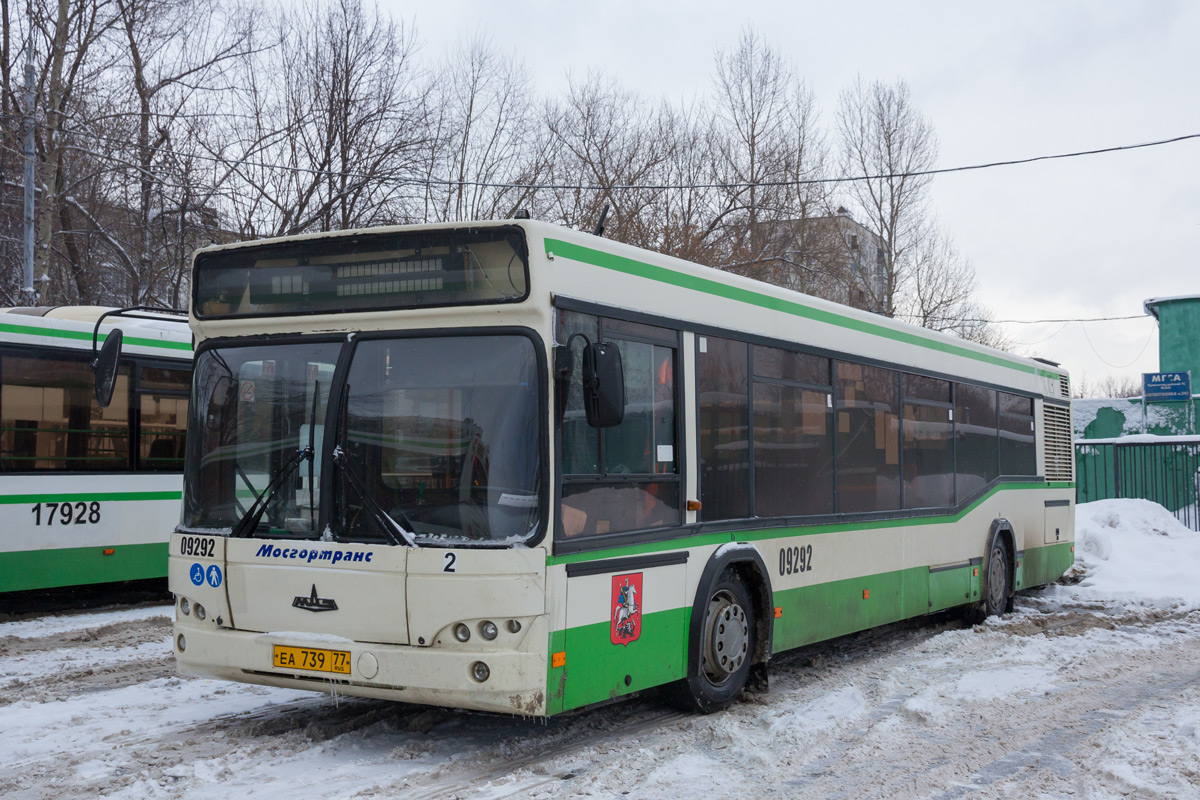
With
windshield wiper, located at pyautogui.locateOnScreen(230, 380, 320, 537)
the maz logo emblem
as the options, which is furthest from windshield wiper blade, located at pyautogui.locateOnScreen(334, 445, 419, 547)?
the maz logo emblem

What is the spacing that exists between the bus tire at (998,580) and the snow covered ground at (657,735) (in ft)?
6.14

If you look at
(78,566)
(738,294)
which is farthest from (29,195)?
(738,294)

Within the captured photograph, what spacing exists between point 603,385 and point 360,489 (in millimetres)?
1404

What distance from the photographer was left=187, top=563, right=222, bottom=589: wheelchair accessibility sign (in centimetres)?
636

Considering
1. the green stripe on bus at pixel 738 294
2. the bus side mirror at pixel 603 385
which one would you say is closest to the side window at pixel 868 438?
the green stripe on bus at pixel 738 294

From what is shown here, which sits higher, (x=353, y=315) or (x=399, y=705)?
(x=353, y=315)

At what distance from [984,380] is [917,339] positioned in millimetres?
1815

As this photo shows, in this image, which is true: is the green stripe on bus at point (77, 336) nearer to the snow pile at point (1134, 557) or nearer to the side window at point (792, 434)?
the side window at point (792, 434)

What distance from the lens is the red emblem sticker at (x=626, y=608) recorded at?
636 centimetres

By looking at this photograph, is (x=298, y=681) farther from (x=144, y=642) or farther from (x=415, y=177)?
(x=415, y=177)

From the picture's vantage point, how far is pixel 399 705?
7.27 metres

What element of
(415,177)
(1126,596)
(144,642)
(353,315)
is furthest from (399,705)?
(415,177)

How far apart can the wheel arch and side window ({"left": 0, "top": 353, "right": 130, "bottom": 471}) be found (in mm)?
7133

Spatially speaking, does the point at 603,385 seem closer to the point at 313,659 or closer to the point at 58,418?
the point at 313,659
